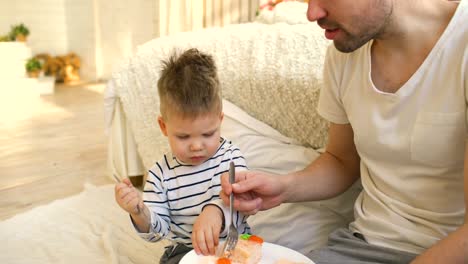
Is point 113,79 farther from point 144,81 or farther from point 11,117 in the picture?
point 11,117

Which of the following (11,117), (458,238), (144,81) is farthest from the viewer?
(11,117)

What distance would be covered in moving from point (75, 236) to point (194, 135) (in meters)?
0.88

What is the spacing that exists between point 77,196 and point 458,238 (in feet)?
5.33

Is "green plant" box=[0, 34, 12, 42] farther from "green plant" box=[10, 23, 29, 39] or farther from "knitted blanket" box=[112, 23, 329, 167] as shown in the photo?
"knitted blanket" box=[112, 23, 329, 167]

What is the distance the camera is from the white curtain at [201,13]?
400 cm

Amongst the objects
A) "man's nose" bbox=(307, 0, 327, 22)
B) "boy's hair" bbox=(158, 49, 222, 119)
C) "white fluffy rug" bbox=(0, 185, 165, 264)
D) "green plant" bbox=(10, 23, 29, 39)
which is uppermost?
"man's nose" bbox=(307, 0, 327, 22)

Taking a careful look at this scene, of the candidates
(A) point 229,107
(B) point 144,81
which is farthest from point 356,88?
(B) point 144,81

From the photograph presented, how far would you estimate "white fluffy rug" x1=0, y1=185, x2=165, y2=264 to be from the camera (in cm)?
158

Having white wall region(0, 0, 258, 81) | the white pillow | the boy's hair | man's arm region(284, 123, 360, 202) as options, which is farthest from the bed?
white wall region(0, 0, 258, 81)

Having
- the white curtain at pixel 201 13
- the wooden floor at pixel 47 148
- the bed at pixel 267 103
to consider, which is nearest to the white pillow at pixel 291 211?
the bed at pixel 267 103

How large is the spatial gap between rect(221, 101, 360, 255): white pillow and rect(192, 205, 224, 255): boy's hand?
0.23 m

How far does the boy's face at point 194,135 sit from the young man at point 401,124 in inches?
4.7

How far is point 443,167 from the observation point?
87cm

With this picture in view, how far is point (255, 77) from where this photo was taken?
1.56 m
